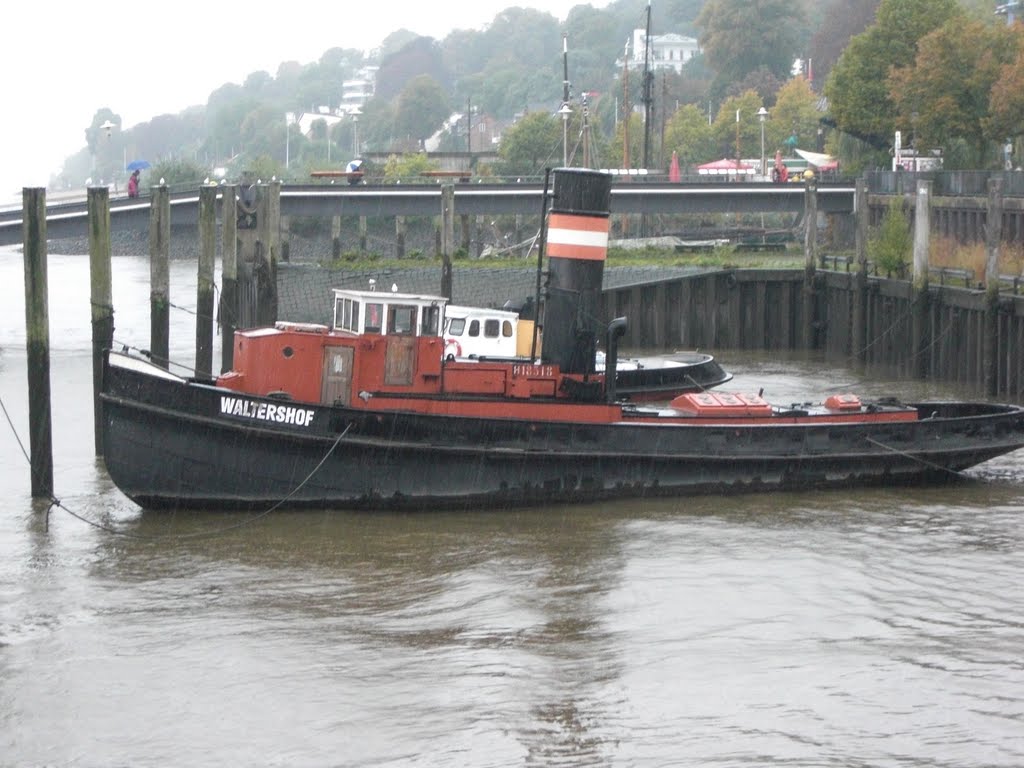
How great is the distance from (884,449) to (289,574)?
29.5ft

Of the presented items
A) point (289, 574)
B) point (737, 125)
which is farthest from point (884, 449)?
point (737, 125)

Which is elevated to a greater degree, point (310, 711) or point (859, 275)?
point (859, 275)

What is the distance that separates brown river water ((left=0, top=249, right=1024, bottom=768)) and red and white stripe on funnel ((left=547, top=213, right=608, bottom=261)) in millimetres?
3533

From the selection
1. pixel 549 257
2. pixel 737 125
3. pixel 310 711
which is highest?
pixel 737 125

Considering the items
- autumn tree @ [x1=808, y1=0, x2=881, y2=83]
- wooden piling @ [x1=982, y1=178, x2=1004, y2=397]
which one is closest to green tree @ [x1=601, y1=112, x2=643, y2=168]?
autumn tree @ [x1=808, y1=0, x2=881, y2=83]

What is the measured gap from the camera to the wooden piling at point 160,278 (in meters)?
27.9

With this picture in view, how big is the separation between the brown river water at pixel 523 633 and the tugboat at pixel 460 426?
381 mm

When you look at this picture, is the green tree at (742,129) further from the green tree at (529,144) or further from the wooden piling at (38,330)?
the wooden piling at (38,330)

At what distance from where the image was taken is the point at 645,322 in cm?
4256

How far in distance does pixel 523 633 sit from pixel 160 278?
14751 millimetres

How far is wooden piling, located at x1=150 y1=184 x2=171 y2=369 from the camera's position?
27.9m

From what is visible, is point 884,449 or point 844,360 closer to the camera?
point 884,449

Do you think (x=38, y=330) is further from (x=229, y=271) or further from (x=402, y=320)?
(x=229, y=271)

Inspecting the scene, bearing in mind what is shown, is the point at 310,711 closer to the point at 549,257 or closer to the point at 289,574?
the point at 289,574
